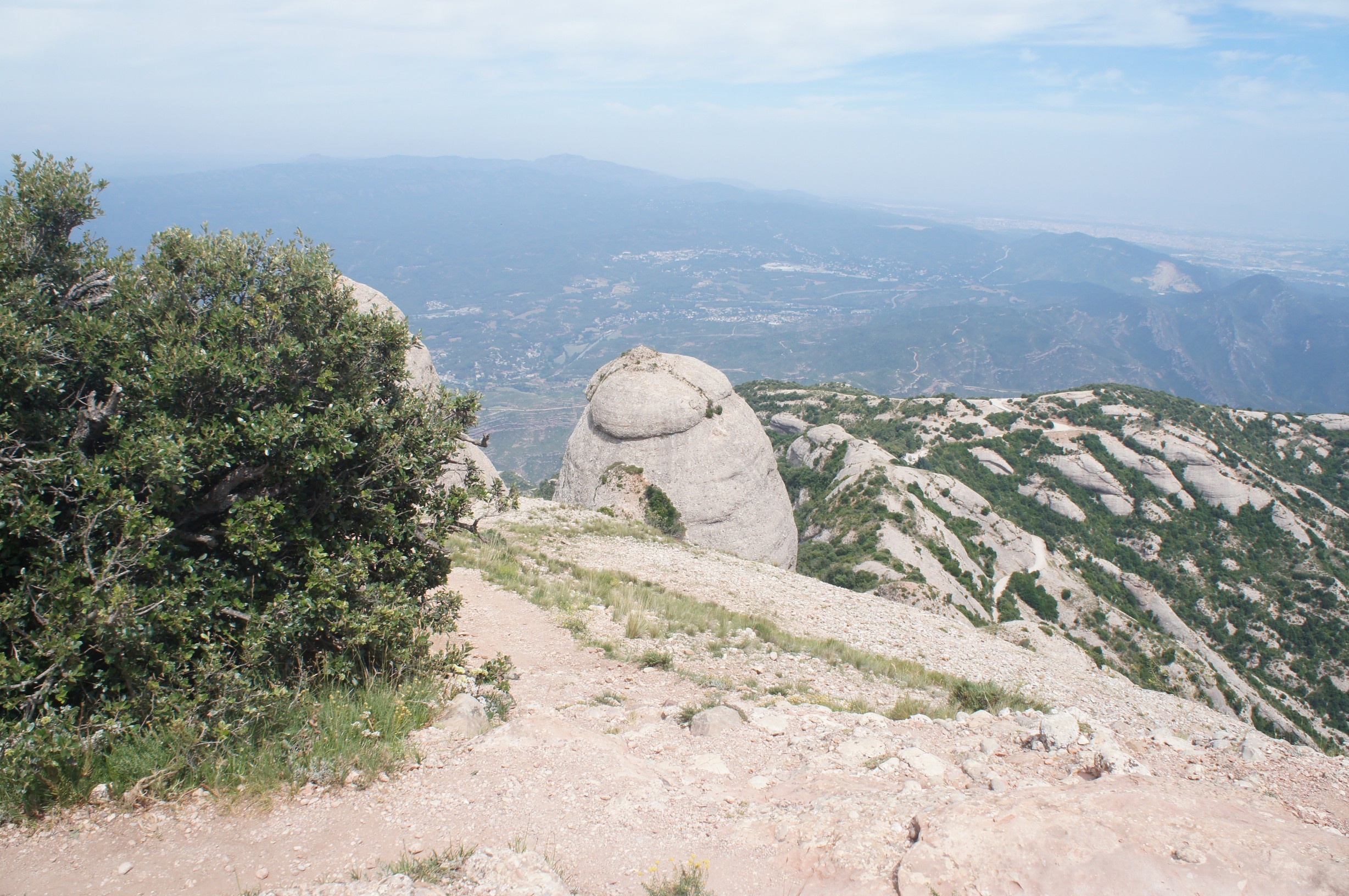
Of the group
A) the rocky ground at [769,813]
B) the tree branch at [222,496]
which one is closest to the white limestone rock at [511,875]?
the rocky ground at [769,813]

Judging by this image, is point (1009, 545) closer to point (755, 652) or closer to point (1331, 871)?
point (755, 652)

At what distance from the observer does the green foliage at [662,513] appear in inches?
1044

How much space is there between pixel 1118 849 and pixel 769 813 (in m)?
2.74

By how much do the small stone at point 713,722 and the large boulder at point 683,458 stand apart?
1848cm

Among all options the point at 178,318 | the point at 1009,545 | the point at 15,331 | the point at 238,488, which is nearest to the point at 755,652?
the point at 238,488

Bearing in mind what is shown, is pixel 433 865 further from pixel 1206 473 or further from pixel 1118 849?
pixel 1206 473

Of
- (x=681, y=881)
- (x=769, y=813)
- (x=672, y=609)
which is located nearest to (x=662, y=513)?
(x=672, y=609)

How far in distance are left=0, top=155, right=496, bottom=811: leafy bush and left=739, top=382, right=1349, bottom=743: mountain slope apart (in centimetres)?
2198

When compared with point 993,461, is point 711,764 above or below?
above

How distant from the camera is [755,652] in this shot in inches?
472

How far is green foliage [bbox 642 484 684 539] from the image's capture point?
87.0 feet

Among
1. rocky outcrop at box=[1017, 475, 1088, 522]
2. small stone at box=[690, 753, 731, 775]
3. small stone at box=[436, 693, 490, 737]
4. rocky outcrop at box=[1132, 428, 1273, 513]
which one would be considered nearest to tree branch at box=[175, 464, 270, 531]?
small stone at box=[436, 693, 490, 737]

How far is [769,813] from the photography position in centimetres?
609

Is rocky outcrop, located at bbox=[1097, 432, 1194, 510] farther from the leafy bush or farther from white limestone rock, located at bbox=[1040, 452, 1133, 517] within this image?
the leafy bush
